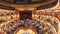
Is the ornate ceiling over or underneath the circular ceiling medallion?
over

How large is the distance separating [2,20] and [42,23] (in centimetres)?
162

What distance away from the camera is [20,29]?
887cm

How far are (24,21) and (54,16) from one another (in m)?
1.24

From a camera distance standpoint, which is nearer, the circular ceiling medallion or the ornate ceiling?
the ornate ceiling

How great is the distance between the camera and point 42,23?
8.84m

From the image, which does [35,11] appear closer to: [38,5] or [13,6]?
[38,5]

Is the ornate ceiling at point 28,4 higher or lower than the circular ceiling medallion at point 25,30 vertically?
higher

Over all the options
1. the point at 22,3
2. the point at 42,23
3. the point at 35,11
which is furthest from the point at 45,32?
the point at 22,3

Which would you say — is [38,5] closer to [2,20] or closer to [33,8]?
[33,8]

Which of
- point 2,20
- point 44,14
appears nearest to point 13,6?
point 2,20

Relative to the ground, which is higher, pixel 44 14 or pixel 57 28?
pixel 44 14

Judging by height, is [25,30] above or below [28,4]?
below

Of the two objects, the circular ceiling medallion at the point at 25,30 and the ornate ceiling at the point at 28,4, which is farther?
the circular ceiling medallion at the point at 25,30

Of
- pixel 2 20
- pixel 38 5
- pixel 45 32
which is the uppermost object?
pixel 38 5
